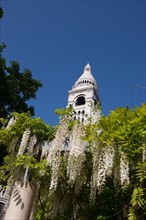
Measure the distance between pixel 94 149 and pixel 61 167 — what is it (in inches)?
45.1

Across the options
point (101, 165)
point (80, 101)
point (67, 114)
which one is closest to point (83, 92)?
point (80, 101)

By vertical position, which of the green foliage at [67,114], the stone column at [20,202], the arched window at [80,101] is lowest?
the stone column at [20,202]

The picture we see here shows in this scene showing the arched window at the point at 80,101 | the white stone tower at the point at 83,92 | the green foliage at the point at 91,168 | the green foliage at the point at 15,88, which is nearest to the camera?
the green foliage at the point at 91,168

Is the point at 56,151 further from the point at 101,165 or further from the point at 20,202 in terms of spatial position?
the point at 20,202

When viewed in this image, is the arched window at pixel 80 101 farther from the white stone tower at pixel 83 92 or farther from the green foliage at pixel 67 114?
the green foliage at pixel 67 114

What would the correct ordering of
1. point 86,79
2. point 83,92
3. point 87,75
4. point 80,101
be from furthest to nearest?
point 87,75
point 86,79
point 80,101
point 83,92

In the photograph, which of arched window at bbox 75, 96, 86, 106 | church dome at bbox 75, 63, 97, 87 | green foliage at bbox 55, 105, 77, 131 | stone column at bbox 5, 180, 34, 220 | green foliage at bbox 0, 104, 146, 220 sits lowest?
stone column at bbox 5, 180, 34, 220

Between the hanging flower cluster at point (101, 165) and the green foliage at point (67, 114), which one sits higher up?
the green foliage at point (67, 114)

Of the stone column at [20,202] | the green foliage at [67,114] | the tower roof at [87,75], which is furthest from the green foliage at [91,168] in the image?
the tower roof at [87,75]

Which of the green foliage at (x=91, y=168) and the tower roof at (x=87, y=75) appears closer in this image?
the green foliage at (x=91, y=168)

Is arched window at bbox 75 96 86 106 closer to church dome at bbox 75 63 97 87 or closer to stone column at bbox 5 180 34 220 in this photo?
church dome at bbox 75 63 97 87

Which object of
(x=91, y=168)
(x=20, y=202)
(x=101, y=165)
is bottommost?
(x=20, y=202)

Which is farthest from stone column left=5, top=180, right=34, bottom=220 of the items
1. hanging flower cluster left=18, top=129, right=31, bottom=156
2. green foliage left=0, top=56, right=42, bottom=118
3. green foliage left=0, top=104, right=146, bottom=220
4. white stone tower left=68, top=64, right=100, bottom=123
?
white stone tower left=68, top=64, right=100, bottom=123

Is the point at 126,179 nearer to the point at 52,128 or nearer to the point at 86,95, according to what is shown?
the point at 52,128
